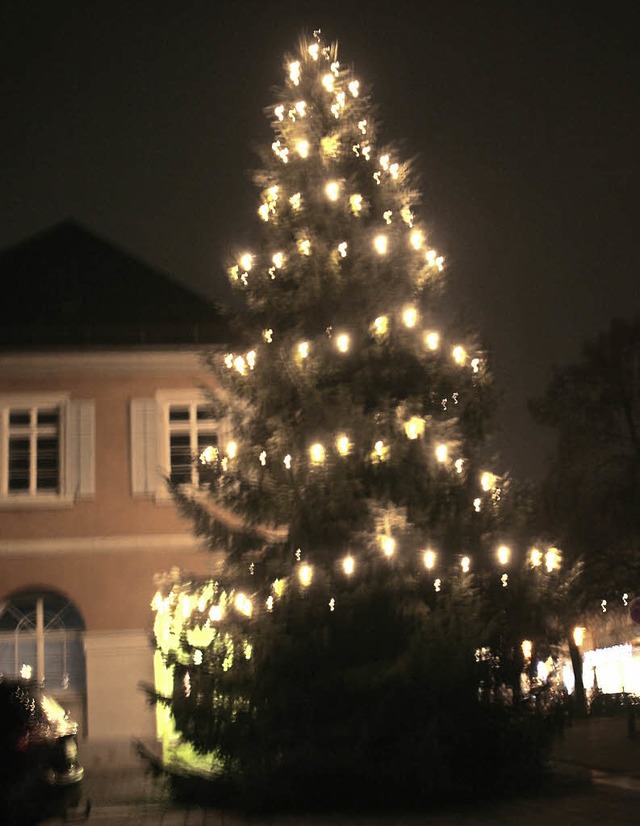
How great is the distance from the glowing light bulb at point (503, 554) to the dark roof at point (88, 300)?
9390 millimetres

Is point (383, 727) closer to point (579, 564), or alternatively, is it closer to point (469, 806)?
point (469, 806)

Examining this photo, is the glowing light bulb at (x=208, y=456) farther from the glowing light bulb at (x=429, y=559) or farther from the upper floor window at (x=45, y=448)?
the upper floor window at (x=45, y=448)

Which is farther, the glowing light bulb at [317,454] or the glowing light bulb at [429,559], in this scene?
the glowing light bulb at [317,454]

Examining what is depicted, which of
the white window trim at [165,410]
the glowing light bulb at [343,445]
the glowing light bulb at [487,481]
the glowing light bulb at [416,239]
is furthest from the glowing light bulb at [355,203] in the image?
the white window trim at [165,410]

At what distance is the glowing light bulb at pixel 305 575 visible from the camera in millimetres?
11641

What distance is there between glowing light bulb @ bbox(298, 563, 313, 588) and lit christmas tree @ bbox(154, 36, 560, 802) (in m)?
0.02

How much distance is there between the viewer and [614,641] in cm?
3541

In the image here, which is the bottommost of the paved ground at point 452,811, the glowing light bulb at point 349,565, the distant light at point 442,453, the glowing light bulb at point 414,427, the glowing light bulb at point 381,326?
the paved ground at point 452,811

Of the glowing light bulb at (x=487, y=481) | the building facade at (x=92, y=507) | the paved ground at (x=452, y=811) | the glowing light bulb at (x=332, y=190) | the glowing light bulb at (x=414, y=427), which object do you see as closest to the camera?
the paved ground at (x=452, y=811)

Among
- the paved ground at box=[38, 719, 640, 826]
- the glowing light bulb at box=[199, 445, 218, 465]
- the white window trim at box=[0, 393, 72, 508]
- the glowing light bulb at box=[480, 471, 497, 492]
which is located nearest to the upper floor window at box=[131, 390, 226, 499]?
the white window trim at box=[0, 393, 72, 508]

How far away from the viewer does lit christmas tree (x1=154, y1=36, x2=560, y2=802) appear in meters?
11.4

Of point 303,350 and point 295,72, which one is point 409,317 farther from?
point 295,72

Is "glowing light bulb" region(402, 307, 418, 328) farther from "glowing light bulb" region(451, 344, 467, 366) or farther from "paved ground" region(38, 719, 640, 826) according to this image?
"paved ground" region(38, 719, 640, 826)

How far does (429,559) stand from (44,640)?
11430 mm
